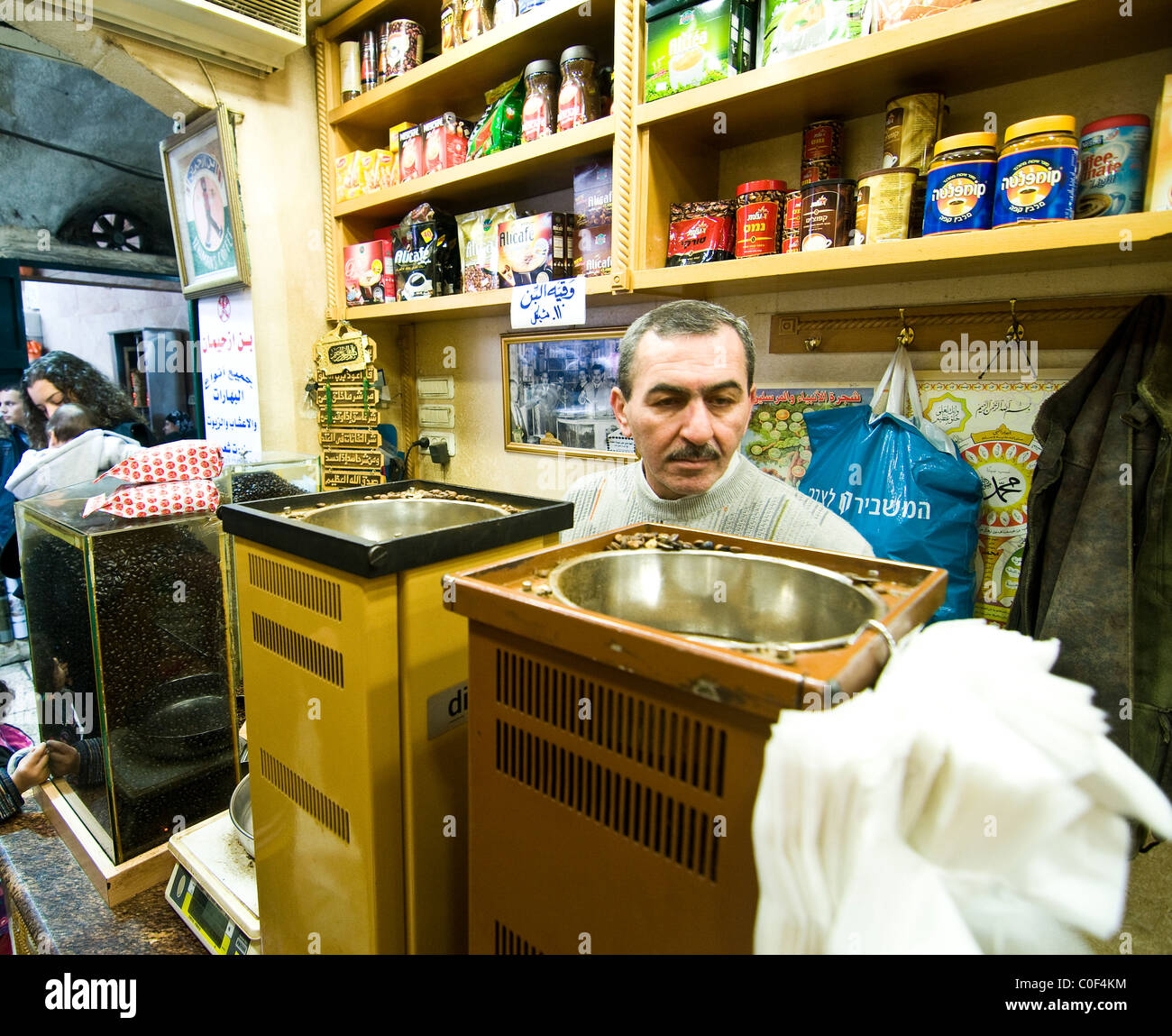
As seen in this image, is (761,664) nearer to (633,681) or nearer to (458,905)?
(633,681)

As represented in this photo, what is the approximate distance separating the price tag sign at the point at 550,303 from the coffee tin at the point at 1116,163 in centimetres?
111

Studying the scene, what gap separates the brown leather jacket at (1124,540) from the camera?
111 centimetres

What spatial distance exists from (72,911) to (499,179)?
6.94ft

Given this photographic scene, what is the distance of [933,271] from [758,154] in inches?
25.2

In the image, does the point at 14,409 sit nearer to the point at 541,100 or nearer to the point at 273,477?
the point at 273,477

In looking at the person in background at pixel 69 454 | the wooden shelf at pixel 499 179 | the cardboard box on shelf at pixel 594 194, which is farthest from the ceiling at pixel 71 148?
the cardboard box on shelf at pixel 594 194

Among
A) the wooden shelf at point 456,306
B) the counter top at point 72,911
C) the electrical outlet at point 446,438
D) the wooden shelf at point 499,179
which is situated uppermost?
the wooden shelf at point 499,179

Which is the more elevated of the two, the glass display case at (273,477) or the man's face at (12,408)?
the man's face at (12,408)

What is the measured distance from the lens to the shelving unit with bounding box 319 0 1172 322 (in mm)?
1129

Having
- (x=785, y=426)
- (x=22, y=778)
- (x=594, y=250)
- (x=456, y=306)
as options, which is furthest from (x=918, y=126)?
(x=22, y=778)

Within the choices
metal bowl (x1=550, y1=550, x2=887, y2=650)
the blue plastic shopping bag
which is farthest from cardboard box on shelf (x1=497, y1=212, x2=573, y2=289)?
metal bowl (x1=550, y1=550, x2=887, y2=650)

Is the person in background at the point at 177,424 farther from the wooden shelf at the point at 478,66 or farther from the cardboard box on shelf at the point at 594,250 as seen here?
the cardboard box on shelf at the point at 594,250

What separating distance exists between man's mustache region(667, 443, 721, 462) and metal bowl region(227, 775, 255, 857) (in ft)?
3.26

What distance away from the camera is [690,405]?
1.29 metres
